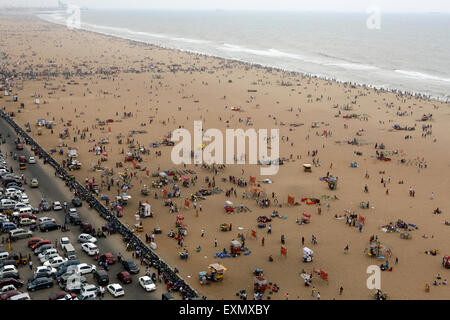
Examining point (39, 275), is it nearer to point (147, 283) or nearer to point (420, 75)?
point (147, 283)

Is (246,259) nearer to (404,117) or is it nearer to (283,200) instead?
(283,200)

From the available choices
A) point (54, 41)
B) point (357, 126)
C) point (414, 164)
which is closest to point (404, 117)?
point (357, 126)

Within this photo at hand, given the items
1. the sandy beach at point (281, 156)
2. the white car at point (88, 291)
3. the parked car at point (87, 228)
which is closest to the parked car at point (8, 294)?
the white car at point (88, 291)

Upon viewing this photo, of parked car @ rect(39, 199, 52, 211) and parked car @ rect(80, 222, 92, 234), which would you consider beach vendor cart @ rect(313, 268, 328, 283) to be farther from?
parked car @ rect(39, 199, 52, 211)

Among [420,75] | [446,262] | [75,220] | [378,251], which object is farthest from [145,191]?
[420,75]

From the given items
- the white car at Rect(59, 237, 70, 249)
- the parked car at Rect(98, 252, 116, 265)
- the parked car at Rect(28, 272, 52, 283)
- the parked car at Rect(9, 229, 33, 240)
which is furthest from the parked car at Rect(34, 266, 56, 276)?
the parked car at Rect(9, 229, 33, 240)

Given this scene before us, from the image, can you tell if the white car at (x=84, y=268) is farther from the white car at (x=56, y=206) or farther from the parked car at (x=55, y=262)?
the white car at (x=56, y=206)
